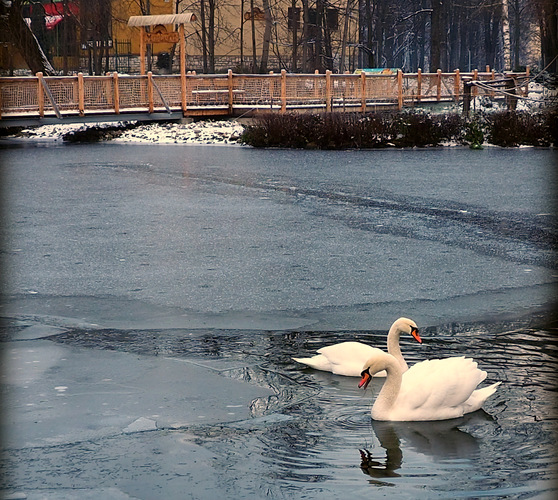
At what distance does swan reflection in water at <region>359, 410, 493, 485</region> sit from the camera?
4.90m

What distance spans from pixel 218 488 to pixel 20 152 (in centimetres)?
2328

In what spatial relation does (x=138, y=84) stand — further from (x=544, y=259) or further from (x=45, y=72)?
(x=544, y=259)

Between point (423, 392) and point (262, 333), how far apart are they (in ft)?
7.26

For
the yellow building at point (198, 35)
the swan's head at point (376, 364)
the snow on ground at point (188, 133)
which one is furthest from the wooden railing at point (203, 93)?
the swan's head at point (376, 364)

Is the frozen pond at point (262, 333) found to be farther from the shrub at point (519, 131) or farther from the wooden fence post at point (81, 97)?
the wooden fence post at point (81, 97)

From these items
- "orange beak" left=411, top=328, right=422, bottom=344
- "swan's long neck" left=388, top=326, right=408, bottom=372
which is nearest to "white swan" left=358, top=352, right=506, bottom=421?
"orange beak" left=411, top=328, right=422, bottom=344

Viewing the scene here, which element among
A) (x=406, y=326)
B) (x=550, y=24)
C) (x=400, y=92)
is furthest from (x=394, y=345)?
(x=400, y=92)

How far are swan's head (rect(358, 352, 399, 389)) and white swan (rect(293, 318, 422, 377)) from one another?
2.20 feet

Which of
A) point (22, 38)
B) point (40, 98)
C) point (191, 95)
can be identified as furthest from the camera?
point (22, 38)

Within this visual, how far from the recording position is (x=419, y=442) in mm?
5297

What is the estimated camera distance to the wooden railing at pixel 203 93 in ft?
98.3

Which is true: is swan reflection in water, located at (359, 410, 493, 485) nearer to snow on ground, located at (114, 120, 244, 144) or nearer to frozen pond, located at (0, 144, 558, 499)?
frozen pond, located at (0, 144, 558, 499)

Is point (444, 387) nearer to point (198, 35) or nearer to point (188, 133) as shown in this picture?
point (188, 133)

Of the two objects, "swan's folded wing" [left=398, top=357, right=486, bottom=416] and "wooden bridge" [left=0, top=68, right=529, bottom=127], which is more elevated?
"wooden bridge" [left=0, top=68, right=529, bottom=127]
